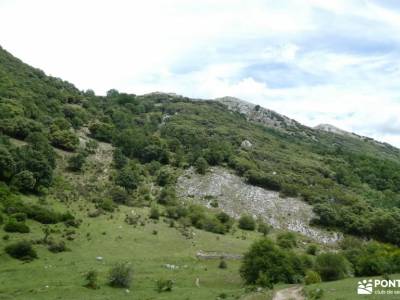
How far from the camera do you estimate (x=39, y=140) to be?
86500mm

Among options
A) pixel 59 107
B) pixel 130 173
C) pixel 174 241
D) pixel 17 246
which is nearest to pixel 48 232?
pixel 17 246

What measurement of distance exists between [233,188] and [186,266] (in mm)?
47962

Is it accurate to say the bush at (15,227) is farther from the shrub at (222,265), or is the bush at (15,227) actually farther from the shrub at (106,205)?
the shrub at (222,265)

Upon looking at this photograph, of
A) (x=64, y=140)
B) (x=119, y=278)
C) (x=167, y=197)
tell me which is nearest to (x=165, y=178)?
(x=167, y=197)

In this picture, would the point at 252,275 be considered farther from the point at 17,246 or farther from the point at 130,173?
the point at 130,173

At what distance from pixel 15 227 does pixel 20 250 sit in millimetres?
7097

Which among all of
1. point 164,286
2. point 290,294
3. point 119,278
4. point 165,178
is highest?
point 165,178

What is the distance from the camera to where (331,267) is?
1919 inches

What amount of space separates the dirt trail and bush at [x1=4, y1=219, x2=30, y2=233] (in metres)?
31.2

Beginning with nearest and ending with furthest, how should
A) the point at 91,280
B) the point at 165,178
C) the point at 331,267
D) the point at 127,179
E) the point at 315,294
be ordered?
the point at 315,294
the point at 91,280
the point at 331,267
the point at 127,179
the point at 165,178

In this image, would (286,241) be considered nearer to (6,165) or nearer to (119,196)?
(119,196)

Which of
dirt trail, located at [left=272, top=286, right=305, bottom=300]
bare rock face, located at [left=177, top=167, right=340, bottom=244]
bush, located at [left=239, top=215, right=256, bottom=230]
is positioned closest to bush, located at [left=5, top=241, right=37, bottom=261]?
dirt trail, located at [left=272, top=286, right=305, bottom=300]

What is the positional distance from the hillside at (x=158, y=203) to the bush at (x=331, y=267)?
6.17 ft

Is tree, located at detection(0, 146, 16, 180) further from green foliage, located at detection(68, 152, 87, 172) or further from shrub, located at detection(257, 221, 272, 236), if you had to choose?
shrub, located at detection(257, 221, 272, 236)
